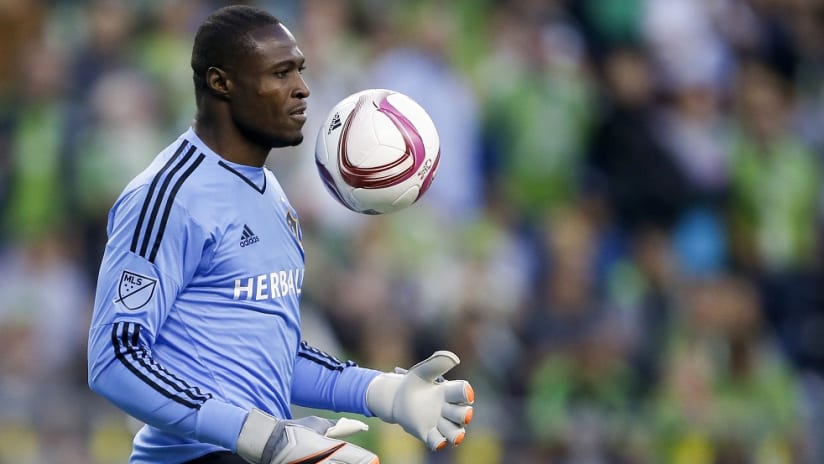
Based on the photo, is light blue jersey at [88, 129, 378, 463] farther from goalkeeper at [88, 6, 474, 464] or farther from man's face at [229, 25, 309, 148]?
man's face at [229, 25, 309, 148]

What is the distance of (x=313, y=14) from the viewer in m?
10.8

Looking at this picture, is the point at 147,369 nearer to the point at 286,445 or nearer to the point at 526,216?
the point at 286,445

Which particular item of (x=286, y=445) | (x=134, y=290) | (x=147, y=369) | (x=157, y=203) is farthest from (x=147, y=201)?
(x=286, y=445)

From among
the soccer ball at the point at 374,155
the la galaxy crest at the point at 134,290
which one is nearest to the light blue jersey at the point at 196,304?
the la galaxy crest at the point at 134,290

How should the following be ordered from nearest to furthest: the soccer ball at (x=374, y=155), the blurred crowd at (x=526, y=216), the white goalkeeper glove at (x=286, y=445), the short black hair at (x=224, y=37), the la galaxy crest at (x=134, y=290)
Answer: the white goalkeeper glove at (x=286, y=445)
the la galaxy crest at (x=134, y=290)
the short black hair at (x=224, y=37)
the soccer ball at (x=374, y=155)
the blurred crowd at (x=526, y=216)

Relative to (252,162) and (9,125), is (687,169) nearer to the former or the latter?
(9,125)

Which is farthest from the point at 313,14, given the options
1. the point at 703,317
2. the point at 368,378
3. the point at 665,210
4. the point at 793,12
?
the point at 368,378

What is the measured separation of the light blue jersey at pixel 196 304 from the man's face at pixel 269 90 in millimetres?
153

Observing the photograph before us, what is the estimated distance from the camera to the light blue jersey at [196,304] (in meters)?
3.97

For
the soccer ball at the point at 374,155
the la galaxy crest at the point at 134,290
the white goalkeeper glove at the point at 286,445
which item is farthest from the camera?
the soccer ball at the point at 374,155

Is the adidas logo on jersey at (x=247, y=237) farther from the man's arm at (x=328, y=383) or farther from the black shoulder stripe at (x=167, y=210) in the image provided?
the man's arm at (x=328, y=383)

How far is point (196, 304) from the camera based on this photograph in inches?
167

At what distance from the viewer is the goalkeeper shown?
3959 millimetres

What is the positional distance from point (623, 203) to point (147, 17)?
395 cm
